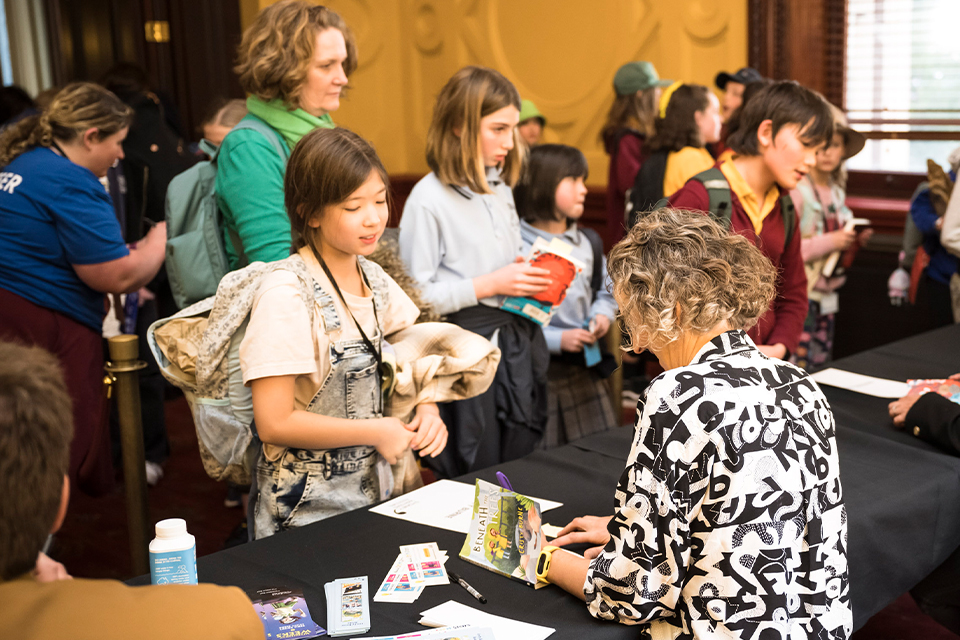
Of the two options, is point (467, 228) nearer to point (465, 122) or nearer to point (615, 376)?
point (465, 122)

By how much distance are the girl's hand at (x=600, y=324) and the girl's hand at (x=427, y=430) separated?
1.38m

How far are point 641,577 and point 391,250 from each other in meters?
1.44

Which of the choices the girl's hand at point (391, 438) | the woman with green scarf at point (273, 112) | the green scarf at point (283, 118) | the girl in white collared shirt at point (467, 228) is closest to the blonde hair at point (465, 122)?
the girl in white collared shirt at point (467, 228)

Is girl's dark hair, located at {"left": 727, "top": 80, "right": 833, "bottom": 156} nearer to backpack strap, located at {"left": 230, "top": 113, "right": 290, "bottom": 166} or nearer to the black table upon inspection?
the black table

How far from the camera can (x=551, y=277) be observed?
3.04 meters

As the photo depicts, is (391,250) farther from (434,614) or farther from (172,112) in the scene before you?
(172,112)

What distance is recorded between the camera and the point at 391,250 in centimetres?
265

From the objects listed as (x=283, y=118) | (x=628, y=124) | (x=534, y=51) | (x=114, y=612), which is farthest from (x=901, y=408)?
(x=534, y=51)

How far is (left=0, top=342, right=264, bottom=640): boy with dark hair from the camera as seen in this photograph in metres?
0.97

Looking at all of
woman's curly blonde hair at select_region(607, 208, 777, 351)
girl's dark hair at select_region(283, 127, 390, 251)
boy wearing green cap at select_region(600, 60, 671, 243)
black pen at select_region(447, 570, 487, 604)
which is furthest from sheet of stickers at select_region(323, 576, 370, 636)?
boy wearing green cap at select_region(600, 60, 671, 243)

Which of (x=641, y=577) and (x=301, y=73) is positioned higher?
(x=301, y=73)

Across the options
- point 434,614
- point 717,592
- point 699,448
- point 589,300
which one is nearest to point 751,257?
point 699,448

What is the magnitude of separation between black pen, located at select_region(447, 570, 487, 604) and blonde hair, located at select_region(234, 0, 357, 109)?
1.57 metres

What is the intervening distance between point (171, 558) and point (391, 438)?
73 cm
